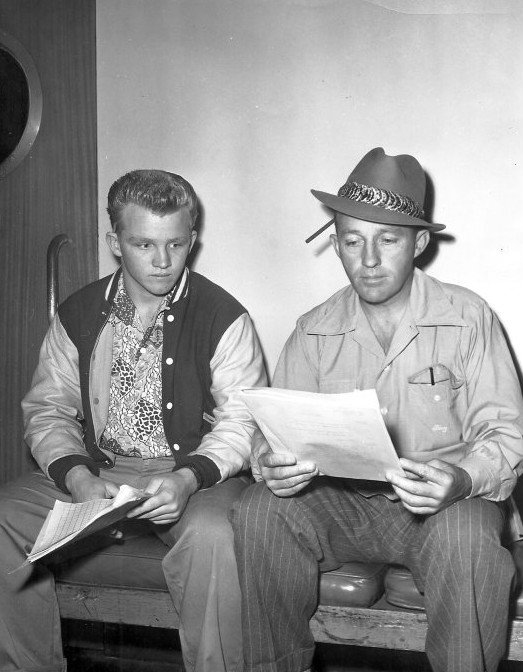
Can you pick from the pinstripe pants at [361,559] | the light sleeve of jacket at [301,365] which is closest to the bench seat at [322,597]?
the pinstripe pants at [361,559]

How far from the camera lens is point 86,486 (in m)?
2.06

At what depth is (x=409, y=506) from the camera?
171 cm

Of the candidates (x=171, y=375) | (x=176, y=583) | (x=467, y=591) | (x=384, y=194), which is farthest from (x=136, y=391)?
(x=467, y=591)

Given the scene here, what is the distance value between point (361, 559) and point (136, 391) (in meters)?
0.84

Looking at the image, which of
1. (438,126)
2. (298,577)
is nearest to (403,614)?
(298,577)

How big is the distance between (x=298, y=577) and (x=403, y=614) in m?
0.29

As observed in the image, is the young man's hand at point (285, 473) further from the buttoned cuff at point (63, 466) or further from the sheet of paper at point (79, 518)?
the buttoned cuff at point (63, 466)

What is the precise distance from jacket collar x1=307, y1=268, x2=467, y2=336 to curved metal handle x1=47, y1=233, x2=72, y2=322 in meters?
1.05

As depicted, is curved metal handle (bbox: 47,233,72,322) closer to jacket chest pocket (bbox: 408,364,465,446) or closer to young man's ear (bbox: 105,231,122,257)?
young man's ear (bbox: 105,231,122,257)

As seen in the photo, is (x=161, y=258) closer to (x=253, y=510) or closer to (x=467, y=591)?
(x=253, y=510)

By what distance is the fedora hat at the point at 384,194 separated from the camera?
6.75 feet

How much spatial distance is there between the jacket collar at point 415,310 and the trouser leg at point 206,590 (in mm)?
620

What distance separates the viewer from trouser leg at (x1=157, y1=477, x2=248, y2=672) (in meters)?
1.88

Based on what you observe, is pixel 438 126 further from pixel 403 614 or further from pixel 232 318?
pixel 403 614
